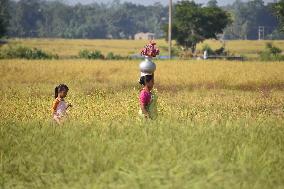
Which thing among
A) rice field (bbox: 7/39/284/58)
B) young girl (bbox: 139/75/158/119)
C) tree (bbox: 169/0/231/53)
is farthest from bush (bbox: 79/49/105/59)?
young girl (bbox: 139/75/158/119)

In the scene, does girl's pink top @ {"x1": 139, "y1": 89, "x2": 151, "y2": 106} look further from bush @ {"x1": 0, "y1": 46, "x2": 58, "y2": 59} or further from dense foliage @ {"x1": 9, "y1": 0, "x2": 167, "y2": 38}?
dense foliage @ {"x1": 9, "y1": 0, "x2": 167, "y2": 38}

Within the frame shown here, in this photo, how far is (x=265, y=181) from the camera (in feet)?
13.5

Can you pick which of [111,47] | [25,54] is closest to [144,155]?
[25,54]

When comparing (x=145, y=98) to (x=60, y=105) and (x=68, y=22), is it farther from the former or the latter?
(x=68, y=22)

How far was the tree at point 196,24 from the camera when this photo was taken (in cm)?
6444

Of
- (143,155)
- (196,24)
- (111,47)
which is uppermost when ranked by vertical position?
(196,24)

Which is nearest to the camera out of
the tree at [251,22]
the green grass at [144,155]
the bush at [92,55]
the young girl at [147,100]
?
the green grass at [144,155]

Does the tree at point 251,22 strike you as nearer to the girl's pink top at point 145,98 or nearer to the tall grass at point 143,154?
the girl's pink top at point 145,98

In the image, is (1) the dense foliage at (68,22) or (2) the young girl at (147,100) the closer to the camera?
→ (2) the young girl at (147,100)

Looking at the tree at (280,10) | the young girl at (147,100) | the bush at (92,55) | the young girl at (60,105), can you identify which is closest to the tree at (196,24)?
the tree at (280,10)

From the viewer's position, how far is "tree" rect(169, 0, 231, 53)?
2537 inches

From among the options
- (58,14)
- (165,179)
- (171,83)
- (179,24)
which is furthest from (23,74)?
(58,14)

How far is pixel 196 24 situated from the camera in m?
64.6

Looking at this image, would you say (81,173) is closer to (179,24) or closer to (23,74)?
(23,74)
